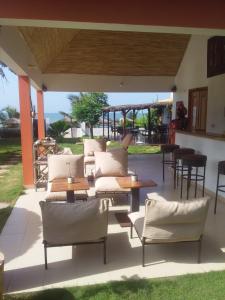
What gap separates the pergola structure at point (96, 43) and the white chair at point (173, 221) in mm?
1861

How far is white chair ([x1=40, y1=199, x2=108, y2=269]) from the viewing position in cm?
319

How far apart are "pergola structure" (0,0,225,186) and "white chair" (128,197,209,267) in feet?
6.10

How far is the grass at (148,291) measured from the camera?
2.84 metres

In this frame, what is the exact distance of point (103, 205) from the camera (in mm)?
3273

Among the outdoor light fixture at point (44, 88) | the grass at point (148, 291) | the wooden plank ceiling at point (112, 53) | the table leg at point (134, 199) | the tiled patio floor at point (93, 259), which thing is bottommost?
the tiled patio floor at point (93, 259)

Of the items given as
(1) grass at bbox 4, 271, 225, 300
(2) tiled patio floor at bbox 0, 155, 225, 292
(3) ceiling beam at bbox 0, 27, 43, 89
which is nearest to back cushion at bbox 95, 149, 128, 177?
(2) tiled patio floor at bbox 0, 155, 225, 292

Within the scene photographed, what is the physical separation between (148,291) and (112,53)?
26.6 feet

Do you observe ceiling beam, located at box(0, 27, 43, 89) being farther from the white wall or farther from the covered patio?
the white wall

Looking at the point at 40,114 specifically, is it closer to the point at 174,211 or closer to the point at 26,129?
the point at 26,129

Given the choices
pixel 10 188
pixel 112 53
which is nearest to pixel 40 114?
pixel 112 53

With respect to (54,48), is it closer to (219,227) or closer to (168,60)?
(168,60)

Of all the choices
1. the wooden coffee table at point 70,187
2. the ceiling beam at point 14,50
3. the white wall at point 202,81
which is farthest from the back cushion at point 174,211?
the white wall at point 202,81

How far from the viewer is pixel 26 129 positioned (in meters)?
6.68

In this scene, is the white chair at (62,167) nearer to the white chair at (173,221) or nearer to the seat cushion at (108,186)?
the seat cushion at (108,186)
